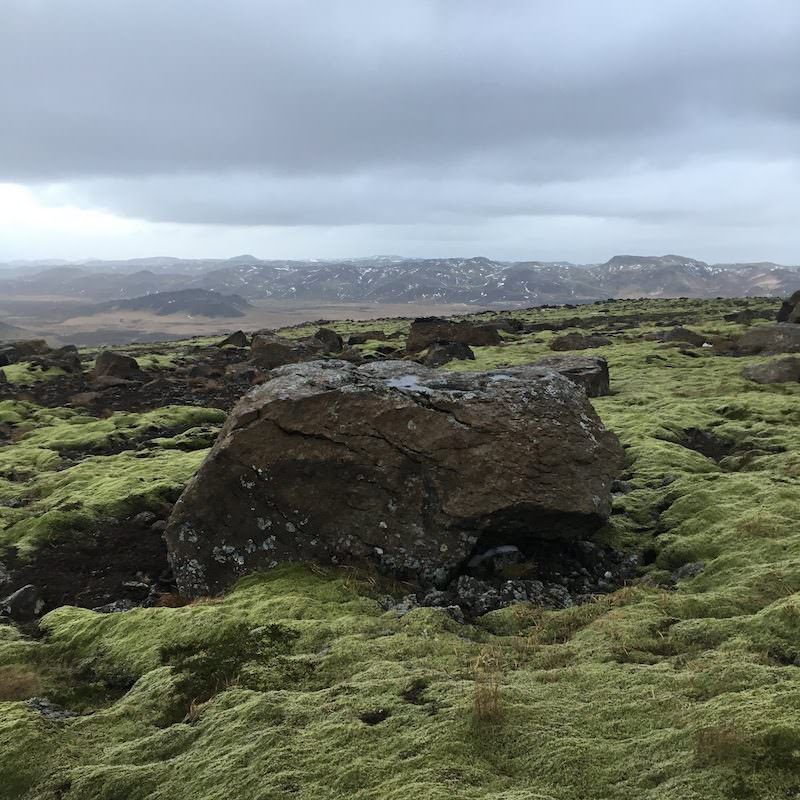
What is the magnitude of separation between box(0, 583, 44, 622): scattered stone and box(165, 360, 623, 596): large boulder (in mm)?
3373

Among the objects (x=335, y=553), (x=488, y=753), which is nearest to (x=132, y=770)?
(x=488, y=753)

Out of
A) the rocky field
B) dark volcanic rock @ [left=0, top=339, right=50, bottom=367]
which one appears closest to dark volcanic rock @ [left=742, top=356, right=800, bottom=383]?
the rocky field

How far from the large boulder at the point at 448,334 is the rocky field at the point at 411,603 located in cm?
4391

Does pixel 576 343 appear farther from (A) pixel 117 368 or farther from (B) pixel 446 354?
(A) pixel 117 368

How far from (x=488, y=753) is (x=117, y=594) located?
39.5 ft

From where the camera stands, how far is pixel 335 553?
15.5 meters

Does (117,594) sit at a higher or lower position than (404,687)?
lower

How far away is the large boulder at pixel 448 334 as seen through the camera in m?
71.1

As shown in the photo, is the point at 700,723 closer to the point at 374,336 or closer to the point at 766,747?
the point at 766,747

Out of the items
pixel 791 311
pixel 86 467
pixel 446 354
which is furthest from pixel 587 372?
pixel 791 311

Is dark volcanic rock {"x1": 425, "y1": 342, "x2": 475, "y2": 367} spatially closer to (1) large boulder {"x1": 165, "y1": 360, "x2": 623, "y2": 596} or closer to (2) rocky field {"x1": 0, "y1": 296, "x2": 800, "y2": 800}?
(2) rocky field {"x1": 0, "y1": 296, "x2": 800, "y2": 800}

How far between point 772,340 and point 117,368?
58.5 metres

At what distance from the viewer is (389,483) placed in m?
15.9

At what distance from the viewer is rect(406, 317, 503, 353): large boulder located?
71.1m
